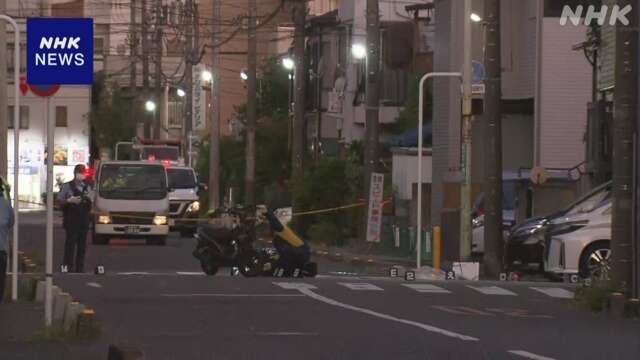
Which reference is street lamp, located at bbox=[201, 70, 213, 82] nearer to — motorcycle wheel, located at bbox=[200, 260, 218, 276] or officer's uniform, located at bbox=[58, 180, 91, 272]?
motorcycle wheel, located at bbox=[200, 260, 218, 276]

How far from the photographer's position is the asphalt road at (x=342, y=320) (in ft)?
43.6

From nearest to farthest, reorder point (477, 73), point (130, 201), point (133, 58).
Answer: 1. point (477, 73)
2. point (130, 201)
3. point (133, 58)

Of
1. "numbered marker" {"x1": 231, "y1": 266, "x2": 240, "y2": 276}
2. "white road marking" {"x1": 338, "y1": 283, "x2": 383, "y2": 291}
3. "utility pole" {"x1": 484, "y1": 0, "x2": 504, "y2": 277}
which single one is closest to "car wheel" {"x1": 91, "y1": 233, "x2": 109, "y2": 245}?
"numbered marker" {"x1": 231, "y1": 266, "x2": 240, "y2": 276}

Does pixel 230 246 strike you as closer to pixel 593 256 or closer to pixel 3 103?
pixel 3 103

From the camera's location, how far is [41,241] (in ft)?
129

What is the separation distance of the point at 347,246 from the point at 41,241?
8456 millimetres

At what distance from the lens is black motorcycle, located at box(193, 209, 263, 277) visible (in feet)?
85.8

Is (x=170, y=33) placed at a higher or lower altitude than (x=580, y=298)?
higher

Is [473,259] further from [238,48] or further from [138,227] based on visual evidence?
[238,48]

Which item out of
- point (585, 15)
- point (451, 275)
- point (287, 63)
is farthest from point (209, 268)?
point (287, 63)

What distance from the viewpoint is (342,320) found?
16.2 m

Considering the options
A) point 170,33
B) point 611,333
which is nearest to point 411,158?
point 611,333

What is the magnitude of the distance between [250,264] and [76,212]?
3.19 m

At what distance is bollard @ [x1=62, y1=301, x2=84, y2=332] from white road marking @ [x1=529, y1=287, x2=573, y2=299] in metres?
8.00
